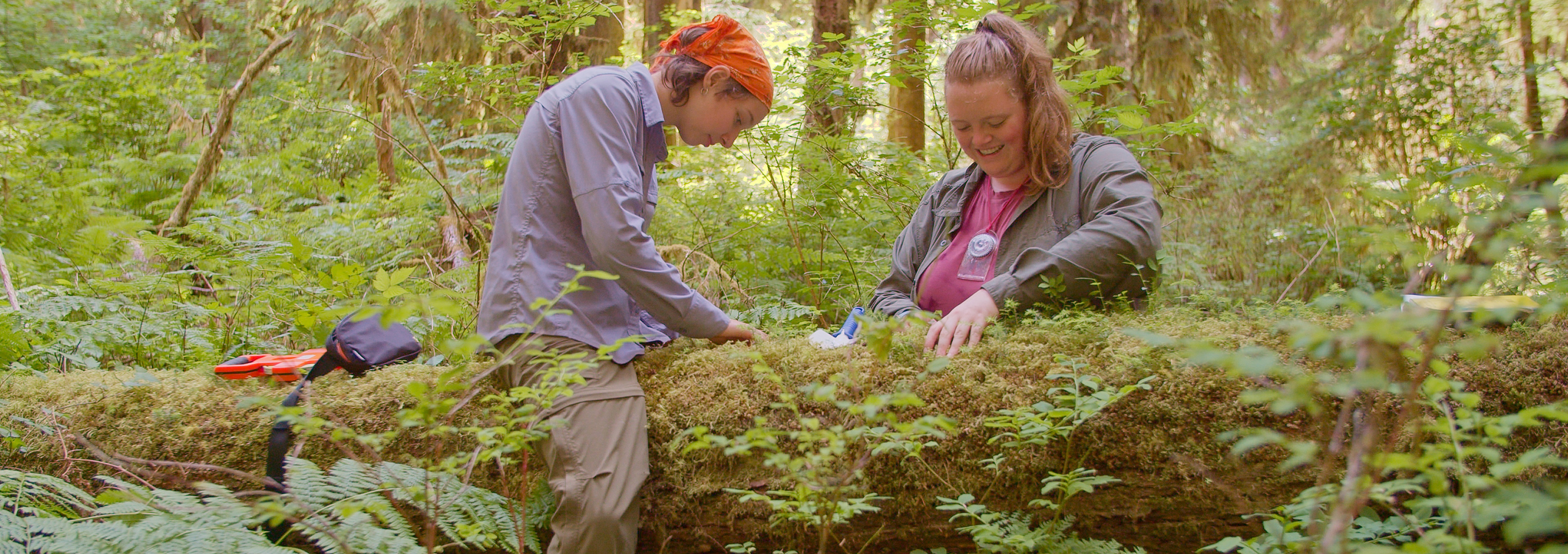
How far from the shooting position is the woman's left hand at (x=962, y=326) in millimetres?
2666

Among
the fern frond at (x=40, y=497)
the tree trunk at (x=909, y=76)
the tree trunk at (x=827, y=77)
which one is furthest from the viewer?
the tree trunk at (x=827, y=77)

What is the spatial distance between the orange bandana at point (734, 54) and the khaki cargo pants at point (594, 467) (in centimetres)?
107

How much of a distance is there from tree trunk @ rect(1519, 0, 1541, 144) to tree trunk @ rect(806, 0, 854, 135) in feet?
17.4

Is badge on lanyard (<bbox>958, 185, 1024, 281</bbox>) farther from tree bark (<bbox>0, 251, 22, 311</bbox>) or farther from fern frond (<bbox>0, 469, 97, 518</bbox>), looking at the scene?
tree bark (<bbox>0, 251, 22, 311</bbox>)

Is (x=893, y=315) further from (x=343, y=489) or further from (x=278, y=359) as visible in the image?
(x=278, y=359)

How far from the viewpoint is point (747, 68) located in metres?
2.79

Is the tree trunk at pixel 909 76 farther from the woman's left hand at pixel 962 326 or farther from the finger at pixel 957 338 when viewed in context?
the finger at pixel 957 338

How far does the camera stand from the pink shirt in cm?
318

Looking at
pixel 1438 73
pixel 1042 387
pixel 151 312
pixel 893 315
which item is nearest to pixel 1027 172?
pixel 893 315

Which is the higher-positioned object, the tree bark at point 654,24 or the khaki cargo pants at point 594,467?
the tree bark at point 654,24

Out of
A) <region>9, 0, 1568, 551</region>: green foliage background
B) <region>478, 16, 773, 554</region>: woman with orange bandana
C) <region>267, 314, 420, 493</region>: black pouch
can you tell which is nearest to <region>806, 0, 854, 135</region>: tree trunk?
<region>9, 0, 1568, 551</region>: green foliage background

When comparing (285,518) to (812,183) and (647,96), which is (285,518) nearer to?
(647,96)

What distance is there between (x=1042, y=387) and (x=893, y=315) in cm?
90

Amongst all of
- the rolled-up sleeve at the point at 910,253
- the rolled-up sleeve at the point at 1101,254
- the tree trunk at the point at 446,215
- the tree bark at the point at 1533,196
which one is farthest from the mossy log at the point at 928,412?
the tree trunk at the point at 446,215
